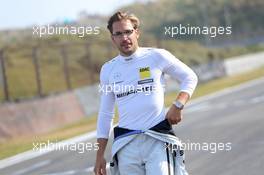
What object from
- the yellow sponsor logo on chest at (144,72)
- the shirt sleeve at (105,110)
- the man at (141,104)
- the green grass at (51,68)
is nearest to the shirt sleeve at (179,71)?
the man at (141,104)

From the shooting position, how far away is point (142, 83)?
509 cm

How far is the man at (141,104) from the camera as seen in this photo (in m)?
5.05

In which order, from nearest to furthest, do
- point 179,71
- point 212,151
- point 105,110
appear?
point 179,71, point 105,110, point 212,151

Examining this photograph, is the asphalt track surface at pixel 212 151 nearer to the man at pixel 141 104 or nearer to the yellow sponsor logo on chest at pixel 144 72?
the man at pixel 141 104

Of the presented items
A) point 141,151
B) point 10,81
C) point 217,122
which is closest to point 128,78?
point 141,151

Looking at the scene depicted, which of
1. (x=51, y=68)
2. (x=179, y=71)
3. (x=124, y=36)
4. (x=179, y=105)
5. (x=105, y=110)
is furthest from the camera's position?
(x=51, y=68)

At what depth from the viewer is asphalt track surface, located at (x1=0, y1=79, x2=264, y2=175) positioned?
35.8 feet

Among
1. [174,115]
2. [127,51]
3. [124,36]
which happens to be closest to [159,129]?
[174,115]

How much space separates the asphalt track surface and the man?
511 cm

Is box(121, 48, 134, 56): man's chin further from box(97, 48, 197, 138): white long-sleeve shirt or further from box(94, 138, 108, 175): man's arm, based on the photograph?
box(94, 138, 108, 175): man's arm

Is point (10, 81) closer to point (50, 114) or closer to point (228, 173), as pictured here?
point (50, 114)

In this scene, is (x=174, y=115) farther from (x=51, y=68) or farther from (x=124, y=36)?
(x=51, y=68)

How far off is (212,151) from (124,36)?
807 centimetres

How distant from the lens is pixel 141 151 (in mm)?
5066
